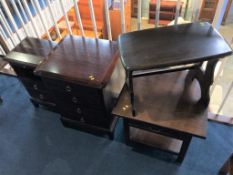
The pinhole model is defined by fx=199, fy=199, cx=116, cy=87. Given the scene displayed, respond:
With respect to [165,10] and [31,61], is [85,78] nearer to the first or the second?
[31,61]

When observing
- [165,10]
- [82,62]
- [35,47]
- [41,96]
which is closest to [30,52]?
[35,47]

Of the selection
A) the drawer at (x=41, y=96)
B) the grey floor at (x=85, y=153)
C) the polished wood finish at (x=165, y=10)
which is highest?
the drawer at (x=41, y=96)

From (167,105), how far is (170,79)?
8.5 inches

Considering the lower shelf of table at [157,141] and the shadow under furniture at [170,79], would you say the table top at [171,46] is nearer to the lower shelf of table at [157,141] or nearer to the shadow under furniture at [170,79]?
the shadow under furniture at [170,79]

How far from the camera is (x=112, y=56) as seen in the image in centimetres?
129

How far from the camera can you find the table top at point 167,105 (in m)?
1.11

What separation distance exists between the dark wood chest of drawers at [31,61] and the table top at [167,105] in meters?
0.68

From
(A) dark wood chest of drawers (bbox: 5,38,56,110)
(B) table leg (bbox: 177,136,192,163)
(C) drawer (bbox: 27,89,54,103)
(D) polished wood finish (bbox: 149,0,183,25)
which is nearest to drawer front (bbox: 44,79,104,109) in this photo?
(A) dark wood chest of drawers (bbox: 5,38,56,110)

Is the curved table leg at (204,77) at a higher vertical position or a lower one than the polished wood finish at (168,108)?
higher

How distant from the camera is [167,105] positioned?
1198mm

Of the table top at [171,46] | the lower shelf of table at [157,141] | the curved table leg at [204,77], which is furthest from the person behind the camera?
the lower shelf of table at [157,141]

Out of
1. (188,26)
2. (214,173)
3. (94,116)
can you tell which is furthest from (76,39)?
(214,173)

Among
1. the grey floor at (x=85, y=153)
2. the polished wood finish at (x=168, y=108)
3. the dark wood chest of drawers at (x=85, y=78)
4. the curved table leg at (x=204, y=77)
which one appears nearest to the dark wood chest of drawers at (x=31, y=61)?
the dark wood chest of drawers at (x=85, y=78)

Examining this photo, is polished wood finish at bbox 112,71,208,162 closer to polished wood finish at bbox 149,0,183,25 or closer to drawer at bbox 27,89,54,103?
drawer at bbox 27,89,54,103
